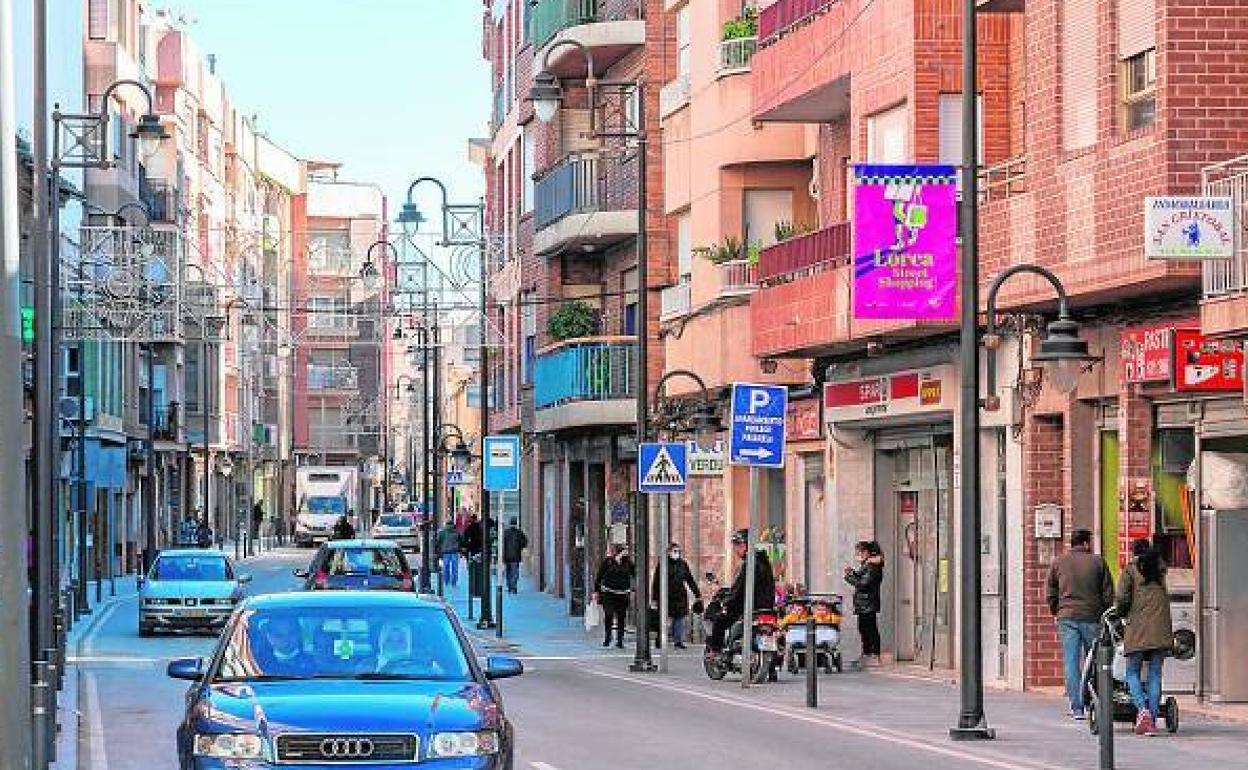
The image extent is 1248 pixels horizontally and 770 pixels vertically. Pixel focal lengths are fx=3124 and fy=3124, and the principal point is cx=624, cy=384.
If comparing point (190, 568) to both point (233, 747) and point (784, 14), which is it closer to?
point (784, 14)

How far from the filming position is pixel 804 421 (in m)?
45.4

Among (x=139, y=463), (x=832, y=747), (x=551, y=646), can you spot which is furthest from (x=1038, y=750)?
(x=139, y=463)

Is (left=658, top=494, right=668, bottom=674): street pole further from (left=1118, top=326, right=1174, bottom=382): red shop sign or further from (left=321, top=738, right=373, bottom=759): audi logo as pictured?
(left=321, top=738, right=373, bottom=759): audi logo

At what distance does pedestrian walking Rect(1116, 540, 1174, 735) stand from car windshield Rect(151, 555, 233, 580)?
27.1 meters

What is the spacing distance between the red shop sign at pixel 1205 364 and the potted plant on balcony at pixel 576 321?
112 ft

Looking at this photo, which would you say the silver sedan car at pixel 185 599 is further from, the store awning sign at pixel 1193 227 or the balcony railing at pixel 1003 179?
the store awning sign at pixel 1193 227

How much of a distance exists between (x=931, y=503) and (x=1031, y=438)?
5.49 m

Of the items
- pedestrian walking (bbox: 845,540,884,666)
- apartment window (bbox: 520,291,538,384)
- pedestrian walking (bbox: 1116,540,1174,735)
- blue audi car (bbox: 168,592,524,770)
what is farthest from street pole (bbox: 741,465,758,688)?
apartment window (bbox: 520,291,538,384)

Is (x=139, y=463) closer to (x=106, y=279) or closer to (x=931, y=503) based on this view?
(x=106, y=279)

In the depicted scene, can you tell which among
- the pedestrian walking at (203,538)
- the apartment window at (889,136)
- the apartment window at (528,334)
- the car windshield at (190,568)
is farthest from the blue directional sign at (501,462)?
the pedestrian walking at (203,538)

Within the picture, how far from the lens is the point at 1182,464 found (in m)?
31.8

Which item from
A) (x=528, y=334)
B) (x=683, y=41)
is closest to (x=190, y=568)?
(x=683, y=41)

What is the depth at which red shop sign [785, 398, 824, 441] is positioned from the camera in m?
44.6

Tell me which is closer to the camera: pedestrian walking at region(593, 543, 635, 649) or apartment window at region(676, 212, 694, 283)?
pedestrian walking at region(593, 543, 635, 649)
